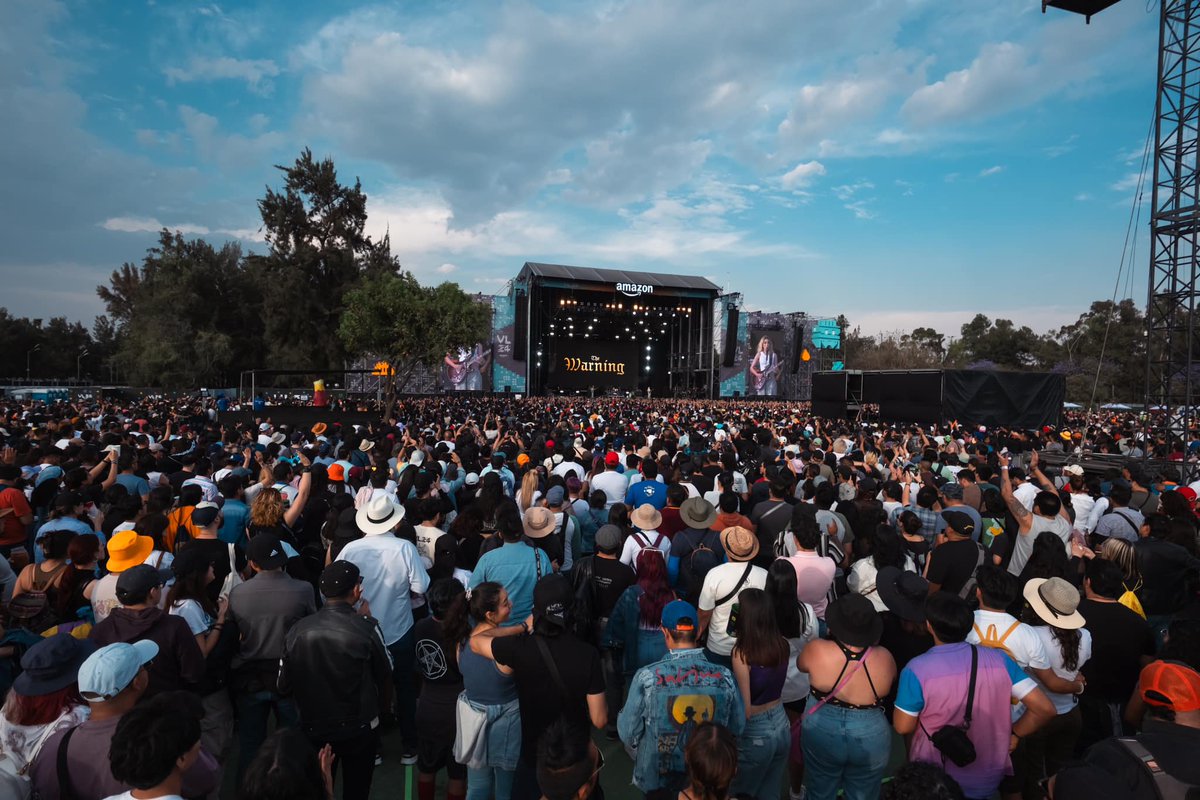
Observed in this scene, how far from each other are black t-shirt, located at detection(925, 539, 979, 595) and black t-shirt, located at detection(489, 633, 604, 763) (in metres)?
2.97

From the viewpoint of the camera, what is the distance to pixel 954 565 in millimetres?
4316

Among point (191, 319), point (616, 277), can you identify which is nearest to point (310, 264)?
point (191, 319)

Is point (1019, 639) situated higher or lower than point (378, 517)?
lower

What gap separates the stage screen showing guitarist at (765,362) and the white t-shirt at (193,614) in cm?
4094

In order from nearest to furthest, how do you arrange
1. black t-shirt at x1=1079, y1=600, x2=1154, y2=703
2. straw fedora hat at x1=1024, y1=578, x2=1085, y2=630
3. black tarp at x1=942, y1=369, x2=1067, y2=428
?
1. straw fedora hat at x1=1024, y1=578, x2=1085, y2=630
2. black t-shirt at x1=1079, y1=600, x2=1154, y2=703
3. black tarp at x1=942, y1=369, x2=1067, y2=428

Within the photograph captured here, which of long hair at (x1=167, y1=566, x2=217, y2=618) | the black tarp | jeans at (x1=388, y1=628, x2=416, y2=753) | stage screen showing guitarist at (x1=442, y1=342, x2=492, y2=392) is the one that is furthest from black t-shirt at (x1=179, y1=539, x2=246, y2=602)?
stage screen showing guitarist at (x1=442, y1=342, x2=492, y2=392)

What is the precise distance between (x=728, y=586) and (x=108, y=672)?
2751 mm

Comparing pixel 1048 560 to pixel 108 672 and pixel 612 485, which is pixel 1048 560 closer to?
pixel 612 485

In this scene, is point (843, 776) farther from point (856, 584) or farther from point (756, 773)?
point (856, 584)

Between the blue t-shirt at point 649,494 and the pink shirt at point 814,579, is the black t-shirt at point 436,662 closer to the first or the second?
the pink shirt at point 814,579

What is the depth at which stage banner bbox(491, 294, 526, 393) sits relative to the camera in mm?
37844

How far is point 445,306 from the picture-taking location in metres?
22.0

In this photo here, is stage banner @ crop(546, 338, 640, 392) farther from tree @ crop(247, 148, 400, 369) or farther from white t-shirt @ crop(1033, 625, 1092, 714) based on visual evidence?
white t-shirt @ crop(1033, 625, 1092, 714)

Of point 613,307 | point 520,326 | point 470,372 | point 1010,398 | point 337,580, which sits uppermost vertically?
point 613,307
